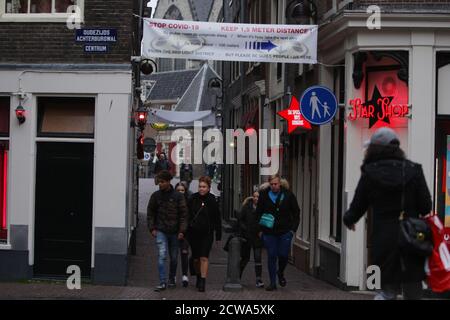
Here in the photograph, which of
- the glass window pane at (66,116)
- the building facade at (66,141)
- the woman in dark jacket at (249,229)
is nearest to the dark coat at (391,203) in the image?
the woman in dark jacket at (249,229)

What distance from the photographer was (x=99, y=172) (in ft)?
44.2

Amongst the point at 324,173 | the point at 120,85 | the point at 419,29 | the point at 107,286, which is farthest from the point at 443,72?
the point at 107,286

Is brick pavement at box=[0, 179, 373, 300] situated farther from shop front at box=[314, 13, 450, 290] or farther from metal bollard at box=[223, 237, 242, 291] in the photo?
shop front at box=[314, 13, 450, 290]

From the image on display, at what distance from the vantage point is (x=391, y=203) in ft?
22.0

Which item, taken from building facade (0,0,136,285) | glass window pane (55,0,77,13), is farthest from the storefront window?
glass window pane (55,0,77,13)

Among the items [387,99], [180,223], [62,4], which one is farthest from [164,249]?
[62,4]

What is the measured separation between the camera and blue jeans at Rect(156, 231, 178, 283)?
41.9ft

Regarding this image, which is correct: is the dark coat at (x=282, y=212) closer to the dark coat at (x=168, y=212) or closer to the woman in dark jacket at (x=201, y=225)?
the woman in dark jacket at (x=201, y=225)

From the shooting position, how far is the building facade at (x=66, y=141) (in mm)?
13469

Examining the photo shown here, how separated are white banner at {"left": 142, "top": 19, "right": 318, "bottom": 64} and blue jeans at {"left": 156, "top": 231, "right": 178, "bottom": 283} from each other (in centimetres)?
299

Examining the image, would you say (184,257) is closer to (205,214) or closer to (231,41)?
(205,214)

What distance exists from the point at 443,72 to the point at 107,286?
647cm

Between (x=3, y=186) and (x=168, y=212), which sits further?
(x=3, y=186)

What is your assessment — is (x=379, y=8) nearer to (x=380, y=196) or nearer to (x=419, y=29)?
(x=419, y=29)
